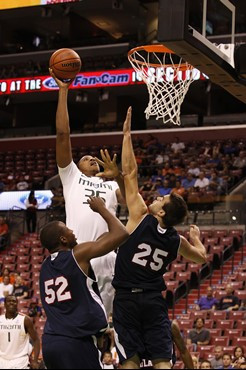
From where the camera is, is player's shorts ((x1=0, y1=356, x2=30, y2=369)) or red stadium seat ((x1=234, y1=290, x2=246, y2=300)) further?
red stadium seat ((x1=234, y1=290, x2=246, y2=300))

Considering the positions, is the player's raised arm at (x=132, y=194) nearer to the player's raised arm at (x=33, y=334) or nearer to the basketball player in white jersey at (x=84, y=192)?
the basketball player in white jersey at (x=84, y=192)

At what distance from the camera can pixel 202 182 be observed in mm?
19859

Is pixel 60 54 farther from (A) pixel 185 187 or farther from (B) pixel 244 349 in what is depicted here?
(A) pixel 185 187

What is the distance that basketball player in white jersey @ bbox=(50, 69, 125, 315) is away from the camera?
671 cm

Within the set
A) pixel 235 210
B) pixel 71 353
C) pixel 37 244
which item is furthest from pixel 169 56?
pixel 37 244

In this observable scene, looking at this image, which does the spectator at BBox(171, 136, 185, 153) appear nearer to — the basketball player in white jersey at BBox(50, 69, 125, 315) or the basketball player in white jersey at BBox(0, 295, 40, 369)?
the basketball player in white jersey at BBox(0, 295, 40, 369)

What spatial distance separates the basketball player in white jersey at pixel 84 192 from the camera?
6.71 m

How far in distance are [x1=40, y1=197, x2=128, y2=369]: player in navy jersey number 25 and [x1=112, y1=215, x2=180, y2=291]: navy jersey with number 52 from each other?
0.64 meters

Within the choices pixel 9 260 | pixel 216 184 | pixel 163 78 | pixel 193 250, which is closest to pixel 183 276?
pixel 216 184

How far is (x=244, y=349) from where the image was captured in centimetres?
1355

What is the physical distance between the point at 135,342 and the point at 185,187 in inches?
539

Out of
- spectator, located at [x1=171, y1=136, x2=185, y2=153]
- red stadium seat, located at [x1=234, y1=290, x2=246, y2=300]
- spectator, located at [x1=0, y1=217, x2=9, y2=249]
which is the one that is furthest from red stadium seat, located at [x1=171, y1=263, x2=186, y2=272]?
spectator, located at [x1=171, y1=136, x2=185, y2=153]

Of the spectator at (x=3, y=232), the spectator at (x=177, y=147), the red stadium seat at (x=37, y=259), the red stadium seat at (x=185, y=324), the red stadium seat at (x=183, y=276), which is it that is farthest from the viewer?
the spectator at (x=177, y=147)

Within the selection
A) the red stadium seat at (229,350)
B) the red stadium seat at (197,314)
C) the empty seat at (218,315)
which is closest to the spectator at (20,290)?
the red stadium seat at (197,314)
